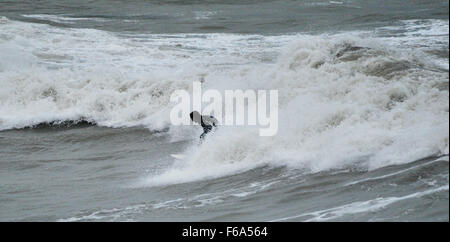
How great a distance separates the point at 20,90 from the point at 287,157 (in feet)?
31.4

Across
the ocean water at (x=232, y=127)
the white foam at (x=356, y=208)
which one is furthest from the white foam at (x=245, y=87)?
the white foam at (x=356, y=208)

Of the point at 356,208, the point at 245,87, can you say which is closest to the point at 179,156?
the point at 245,87

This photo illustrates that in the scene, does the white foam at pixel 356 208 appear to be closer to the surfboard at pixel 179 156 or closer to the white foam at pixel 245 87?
the white foam at pixel 245 87

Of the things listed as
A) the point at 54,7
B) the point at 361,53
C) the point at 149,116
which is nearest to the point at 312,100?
the point at 361,53

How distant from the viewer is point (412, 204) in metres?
7.40

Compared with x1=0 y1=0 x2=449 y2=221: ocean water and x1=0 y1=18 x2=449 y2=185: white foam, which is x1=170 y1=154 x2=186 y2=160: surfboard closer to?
x1=0 y1=0 x2=449 y2=221: ocean water

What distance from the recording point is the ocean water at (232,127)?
870 cm
